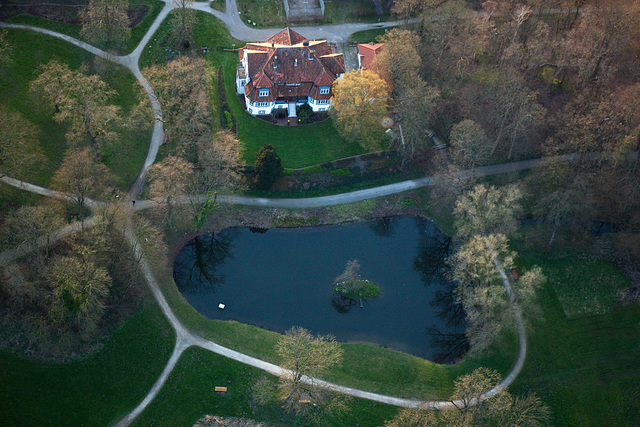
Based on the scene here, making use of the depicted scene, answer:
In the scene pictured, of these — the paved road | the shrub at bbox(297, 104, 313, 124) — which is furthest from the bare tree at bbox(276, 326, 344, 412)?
the paved road

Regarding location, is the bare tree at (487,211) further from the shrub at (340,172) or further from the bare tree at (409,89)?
the shrub at (340,172)

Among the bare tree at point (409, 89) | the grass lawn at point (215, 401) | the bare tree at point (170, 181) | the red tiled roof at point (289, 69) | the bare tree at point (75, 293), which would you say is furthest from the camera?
the red tiled roof at point (289, 69)

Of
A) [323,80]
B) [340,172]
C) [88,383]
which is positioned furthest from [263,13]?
[88,383]

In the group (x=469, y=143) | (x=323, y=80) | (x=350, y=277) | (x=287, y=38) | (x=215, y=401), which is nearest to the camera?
(x=215, y=401)

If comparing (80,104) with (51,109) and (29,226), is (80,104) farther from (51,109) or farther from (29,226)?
(29,226)

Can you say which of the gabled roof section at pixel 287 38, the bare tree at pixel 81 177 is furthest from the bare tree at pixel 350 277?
the gabled roof section at pixel 287 38

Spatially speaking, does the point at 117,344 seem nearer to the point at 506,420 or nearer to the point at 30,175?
the point at 30,175

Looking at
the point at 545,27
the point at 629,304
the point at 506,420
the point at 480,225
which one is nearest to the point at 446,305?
the point at 480,225
